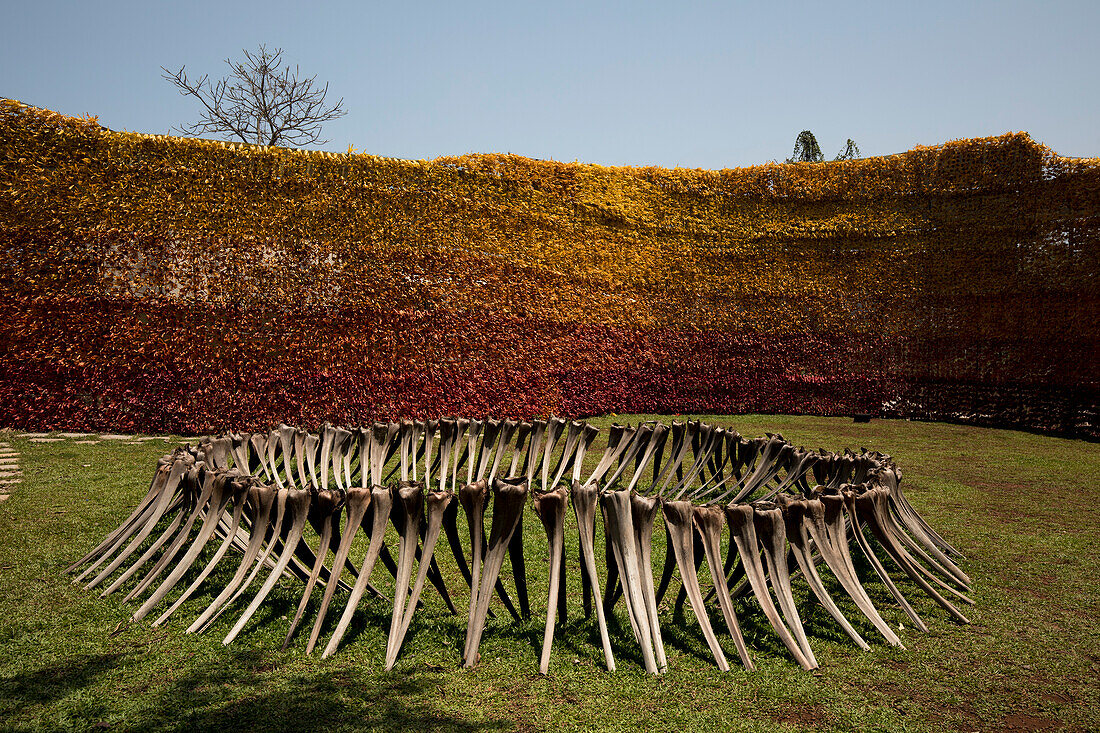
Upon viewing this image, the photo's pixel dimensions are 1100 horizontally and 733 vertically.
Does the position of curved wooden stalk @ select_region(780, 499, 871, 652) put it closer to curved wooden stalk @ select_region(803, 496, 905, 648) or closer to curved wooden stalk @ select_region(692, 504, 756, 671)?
curved wooden stalk @ select_region(803, 496, 905, 648)

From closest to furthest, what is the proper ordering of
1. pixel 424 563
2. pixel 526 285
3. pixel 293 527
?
pixel 424 563 < pixel 293 527 < pixel 526 285

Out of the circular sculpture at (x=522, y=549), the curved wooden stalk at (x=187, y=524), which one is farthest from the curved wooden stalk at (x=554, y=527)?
the curved wooden stalk at (x=187, y=524)

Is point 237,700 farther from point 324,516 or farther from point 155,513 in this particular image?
point 155,513

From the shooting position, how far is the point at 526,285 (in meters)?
11.5

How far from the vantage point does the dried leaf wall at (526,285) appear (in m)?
8.65

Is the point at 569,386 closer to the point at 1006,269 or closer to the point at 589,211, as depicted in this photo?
the point at 589,211

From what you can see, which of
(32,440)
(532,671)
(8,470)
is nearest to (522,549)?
(532,671)

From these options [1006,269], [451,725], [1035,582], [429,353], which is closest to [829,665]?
[451,725]

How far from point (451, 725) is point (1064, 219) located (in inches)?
542

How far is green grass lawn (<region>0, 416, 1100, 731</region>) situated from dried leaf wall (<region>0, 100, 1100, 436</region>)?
4.73 metres

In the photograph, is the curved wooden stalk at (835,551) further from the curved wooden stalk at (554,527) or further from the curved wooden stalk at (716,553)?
the curved wooden stalk at (554,527)

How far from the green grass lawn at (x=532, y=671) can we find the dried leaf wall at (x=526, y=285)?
15.5 feet

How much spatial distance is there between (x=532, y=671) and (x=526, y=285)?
889 cm

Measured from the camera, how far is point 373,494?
3367 mm
